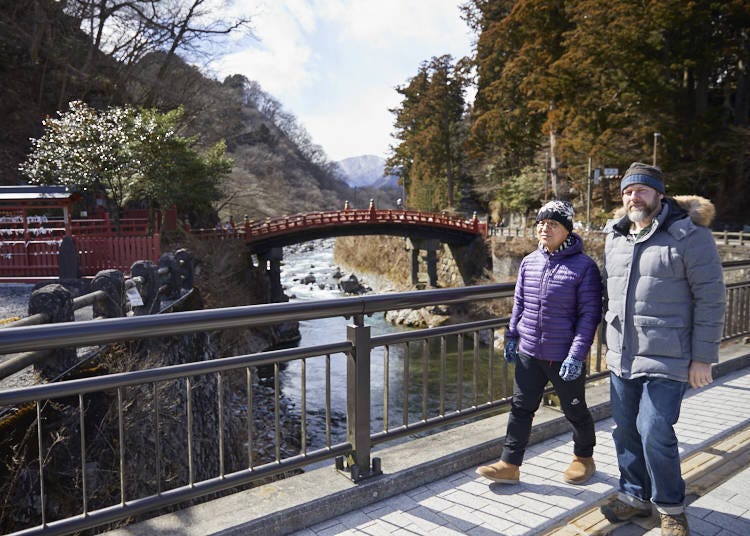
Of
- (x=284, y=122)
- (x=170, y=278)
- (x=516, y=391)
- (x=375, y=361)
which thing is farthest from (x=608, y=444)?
(x=284, y=122)

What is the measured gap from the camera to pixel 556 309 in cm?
311

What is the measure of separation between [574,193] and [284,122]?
8583 centimetres

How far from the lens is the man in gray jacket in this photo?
8.43 ft

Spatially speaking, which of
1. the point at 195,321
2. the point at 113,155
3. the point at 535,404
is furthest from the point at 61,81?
the point at 535,404

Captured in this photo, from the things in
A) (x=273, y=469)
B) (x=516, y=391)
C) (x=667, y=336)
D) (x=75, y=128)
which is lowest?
(x=273, y=469)

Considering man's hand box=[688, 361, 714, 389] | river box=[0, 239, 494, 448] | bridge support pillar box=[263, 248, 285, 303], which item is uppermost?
man's hand box=[688, 361, 714, 389]

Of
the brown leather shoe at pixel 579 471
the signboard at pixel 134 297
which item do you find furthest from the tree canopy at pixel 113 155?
the brown leather shoe at pixel 579 471

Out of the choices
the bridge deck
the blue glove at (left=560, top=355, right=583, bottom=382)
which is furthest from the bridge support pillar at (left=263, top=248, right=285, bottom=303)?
the blue glove at (left=560, top=355, right=583, bottom=382)

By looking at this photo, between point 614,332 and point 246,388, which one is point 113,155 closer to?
point 246,388

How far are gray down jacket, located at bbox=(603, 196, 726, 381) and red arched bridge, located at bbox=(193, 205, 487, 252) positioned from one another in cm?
2669

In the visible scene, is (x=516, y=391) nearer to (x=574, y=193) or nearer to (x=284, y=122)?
(x=574, y=193)

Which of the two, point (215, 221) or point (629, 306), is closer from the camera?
point (629, 306)

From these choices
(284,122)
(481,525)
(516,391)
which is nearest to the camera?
(481,525)

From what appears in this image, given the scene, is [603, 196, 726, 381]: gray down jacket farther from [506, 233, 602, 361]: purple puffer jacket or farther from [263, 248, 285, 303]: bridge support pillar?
[263, 248, 285, 303]: bridge support pillar
